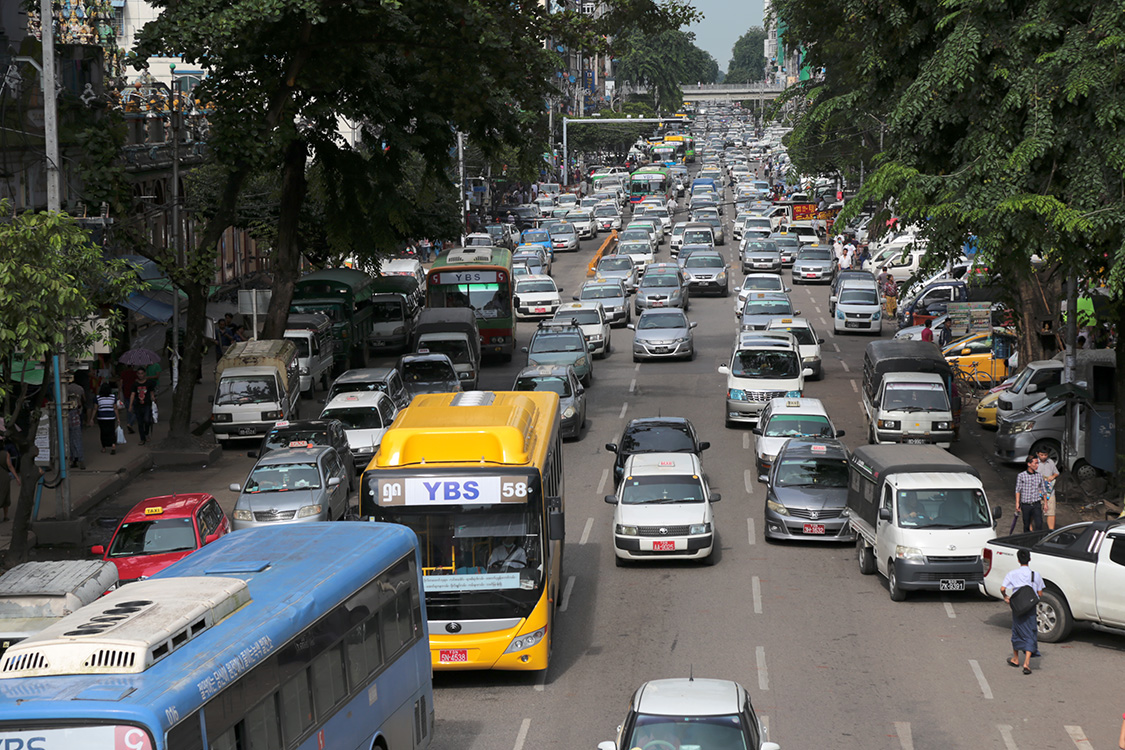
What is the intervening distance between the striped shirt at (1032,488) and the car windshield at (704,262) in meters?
35.7

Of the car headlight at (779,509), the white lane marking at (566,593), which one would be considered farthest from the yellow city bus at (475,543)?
the car headlight at (779,509)

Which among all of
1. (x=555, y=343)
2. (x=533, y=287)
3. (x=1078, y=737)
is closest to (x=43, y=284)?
(x=1078, y=737)

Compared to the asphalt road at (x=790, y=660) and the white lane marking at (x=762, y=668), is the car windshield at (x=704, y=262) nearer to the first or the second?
the asphalt road at (x=790, y=660)

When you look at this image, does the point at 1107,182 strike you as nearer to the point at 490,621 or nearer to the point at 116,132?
the point at 490,621

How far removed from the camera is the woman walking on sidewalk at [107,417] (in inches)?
1220

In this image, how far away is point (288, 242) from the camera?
3356 cm

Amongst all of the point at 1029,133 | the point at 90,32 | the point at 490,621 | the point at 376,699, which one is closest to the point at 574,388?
the point at 1029,133

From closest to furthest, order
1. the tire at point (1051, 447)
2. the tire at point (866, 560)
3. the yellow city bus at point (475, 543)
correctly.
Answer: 1. the yellow city bus at point (475, 543)
2. the tire at point (866, 560)
3. the tire at point (1051, 447)

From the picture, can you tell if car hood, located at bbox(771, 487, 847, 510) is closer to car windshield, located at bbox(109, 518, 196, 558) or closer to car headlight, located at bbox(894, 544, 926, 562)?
car headlight, located at bbox(894, 544, 926, 562)

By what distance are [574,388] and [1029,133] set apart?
42.9ft

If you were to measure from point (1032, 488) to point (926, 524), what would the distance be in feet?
11.2

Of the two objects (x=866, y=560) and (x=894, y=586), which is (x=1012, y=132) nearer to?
(x=866, y=560)

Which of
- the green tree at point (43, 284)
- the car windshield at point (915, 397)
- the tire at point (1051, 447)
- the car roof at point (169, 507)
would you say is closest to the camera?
the green tree at point (43, 284)

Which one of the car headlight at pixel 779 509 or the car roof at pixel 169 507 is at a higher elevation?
the car roof at pixel 169 507
